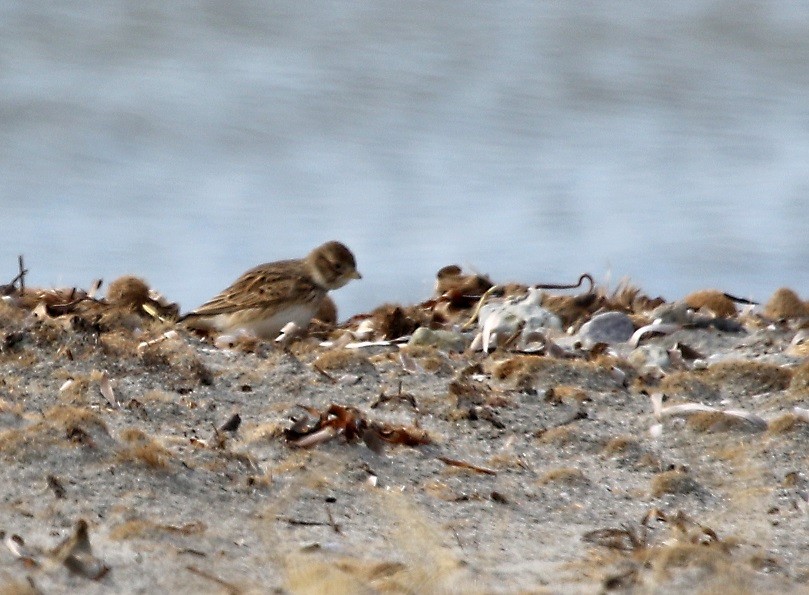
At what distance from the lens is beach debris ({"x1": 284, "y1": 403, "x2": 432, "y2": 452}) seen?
457 cm

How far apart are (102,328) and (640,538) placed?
2882 mm

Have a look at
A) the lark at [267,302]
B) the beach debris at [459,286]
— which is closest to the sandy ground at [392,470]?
the lark at [267,302]

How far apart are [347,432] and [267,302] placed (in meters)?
2.95

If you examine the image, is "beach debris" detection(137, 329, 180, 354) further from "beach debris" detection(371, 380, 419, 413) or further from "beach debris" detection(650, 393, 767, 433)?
"beach debris" detection(650, 393, 767, 433)

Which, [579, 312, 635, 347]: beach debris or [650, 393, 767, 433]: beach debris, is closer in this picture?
[650, 393, 767, 433]: beach debris

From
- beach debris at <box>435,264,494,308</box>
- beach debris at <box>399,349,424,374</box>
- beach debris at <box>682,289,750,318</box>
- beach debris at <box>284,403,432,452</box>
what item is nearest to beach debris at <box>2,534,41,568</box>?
beach debris at <box>284,403,432,452</box>

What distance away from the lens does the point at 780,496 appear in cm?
446

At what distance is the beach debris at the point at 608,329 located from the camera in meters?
6.54

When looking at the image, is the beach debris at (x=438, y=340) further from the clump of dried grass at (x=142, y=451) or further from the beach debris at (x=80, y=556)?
the beach debris at (x=80, y=556)

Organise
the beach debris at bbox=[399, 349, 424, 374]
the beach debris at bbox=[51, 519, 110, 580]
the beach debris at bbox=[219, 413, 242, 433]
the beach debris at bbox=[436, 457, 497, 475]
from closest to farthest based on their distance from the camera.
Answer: the beach debris at bbox=[51, 519, 110, 580] < the beach debris at bbox=[436, 457, 497, 475] < the beach debris at bbox=[219, 413, 242, 433] < the beach debris at bbox=[399, 349, 424, 374]

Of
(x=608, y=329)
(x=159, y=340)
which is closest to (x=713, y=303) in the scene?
(x=608, y=329)

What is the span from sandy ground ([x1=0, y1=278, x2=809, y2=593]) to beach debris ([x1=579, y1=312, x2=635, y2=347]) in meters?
0.18

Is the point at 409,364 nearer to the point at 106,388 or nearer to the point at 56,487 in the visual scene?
the point at 106,388

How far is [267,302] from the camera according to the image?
748 centimetres
